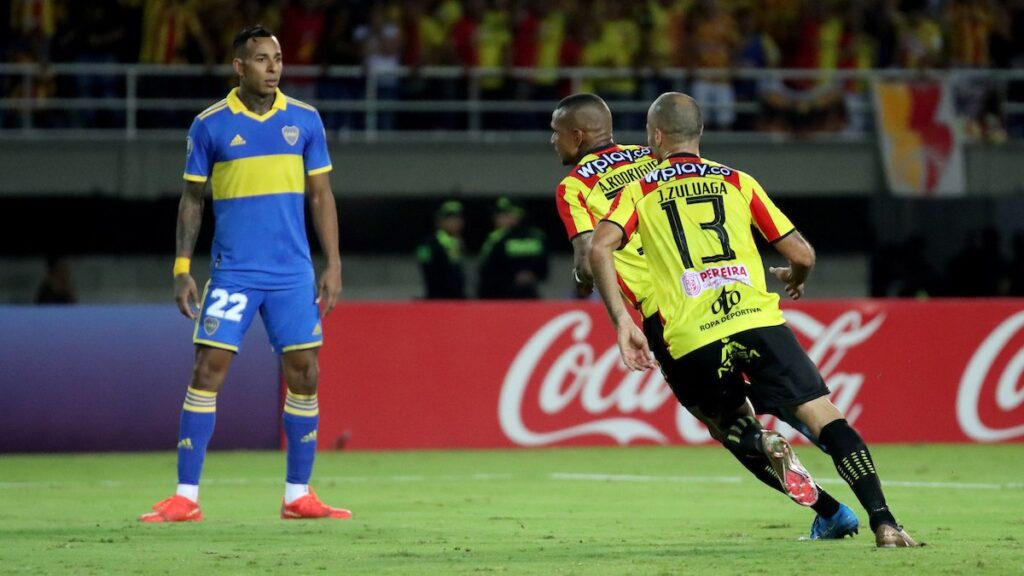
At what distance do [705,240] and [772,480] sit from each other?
1.11 meters

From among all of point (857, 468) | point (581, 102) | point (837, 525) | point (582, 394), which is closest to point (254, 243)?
point (581, 102)

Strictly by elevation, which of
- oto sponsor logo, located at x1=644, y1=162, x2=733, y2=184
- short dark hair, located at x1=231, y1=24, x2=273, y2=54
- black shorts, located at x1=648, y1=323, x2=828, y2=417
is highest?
short dark hair, located at x1=231, y1=24, x2=273, y2=54

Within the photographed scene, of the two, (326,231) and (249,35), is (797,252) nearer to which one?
(326,231)

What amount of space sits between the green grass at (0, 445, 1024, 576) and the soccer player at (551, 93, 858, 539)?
251 mm

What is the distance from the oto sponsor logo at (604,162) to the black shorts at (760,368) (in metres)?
1.38

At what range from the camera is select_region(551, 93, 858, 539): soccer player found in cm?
774

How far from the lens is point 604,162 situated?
8.71 meters

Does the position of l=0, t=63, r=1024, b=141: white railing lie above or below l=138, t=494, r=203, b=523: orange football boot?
above

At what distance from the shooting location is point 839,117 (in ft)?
70.2

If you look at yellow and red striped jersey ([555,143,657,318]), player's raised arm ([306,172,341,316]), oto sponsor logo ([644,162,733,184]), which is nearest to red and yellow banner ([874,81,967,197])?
yellow and red striped jersey ([555,143,657,318])

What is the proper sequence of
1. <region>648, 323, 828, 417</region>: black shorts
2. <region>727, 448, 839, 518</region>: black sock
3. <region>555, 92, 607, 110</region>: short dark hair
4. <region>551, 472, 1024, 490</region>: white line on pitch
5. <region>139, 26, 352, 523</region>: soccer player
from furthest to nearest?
1. <region>551, 472, 1024, 490</region>: white line on pitch
2. <region>139, 26, 352, 523</region>: soccer player
3. <region>555, 92, 607, 110</region>: short dark hair
4. <region>727, 448, 839, 518</region>: black sock
5. <region>648, 323, 828, 417</region>: black shorts

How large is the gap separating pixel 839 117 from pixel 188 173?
45.0 ft

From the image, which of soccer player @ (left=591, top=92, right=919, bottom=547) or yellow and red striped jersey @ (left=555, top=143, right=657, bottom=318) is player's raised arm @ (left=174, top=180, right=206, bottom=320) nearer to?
yellow and red striped jersey @ (left=555, top=143, right=657, bottom=318)

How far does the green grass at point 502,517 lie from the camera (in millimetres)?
6832
